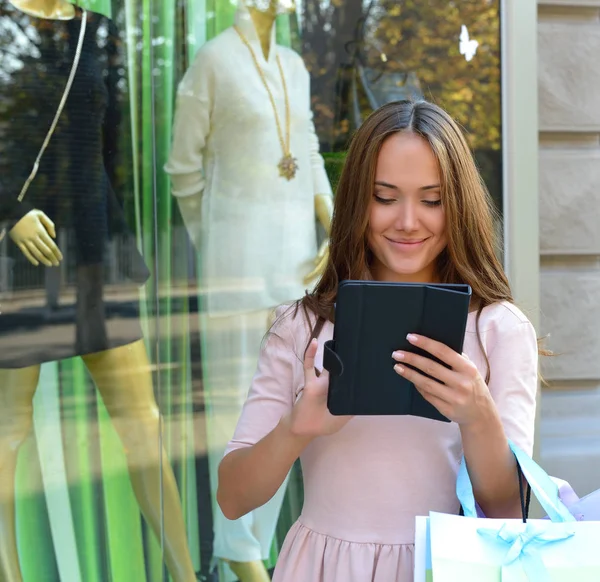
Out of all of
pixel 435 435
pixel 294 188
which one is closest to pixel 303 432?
pixel 435 435

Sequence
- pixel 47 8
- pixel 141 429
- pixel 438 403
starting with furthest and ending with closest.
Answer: pixel 141 429 → pixel 47 8 → pixel 438 403

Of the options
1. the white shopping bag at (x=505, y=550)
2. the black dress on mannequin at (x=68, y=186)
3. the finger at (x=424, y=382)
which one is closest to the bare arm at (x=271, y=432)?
the finger at (x=424, y=382)

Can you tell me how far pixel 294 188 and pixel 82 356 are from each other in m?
1.01

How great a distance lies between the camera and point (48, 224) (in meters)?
3.19

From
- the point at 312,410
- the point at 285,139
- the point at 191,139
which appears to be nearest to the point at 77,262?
the point at 191,139

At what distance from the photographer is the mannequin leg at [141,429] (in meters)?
3.30

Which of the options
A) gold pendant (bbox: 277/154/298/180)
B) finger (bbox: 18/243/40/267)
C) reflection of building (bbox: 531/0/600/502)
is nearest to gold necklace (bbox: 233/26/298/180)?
gold pendant (bbox: 277/154/298/180)

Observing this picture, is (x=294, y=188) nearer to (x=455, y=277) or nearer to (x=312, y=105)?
(x=312, y=105)

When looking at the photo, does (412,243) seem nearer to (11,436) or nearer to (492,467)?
(492,467)

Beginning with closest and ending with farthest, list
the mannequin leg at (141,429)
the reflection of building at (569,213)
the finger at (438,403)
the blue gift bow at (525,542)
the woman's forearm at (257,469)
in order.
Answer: the blue gift bow at (525,542)
the finger at (438,403)
the woman's forearm at (257,469)
the mannequin leg at (141,429)
the reflection of building at (569,213)

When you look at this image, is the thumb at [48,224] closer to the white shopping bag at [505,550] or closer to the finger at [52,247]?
the finger at [52,247]

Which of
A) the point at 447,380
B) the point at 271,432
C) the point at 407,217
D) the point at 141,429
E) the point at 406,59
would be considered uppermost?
the point at 406,59

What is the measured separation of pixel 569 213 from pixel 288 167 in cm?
126

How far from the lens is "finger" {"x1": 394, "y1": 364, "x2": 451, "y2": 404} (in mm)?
1326
